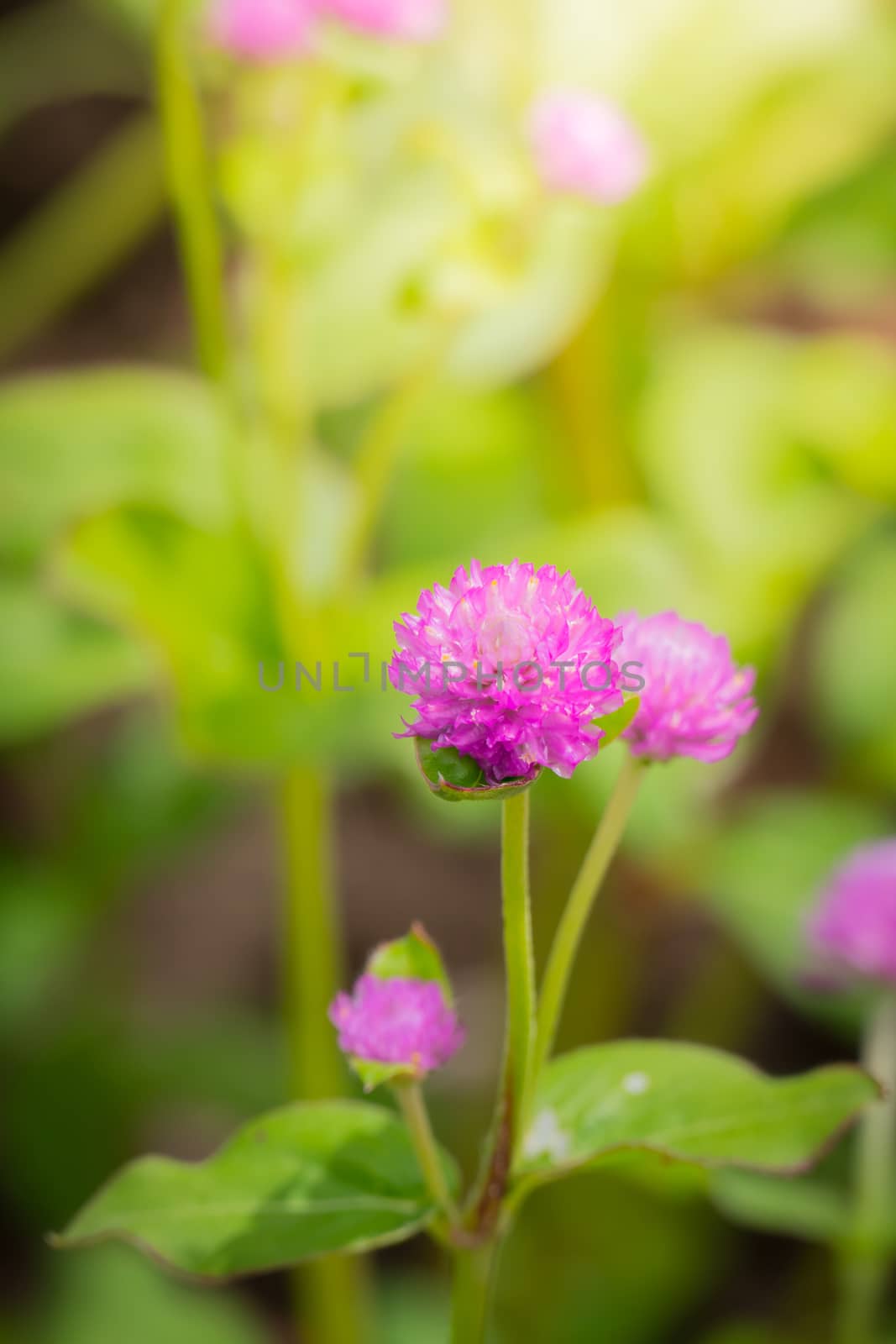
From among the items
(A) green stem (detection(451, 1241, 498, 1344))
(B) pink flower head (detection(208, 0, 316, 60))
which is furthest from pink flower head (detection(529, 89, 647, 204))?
(A) green stem (detection(451, 1241, 498, 1344))

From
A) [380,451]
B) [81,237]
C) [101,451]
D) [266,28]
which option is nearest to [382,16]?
[266,28]

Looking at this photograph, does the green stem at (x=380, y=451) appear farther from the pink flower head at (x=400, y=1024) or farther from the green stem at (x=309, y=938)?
the pink flower head at (x=400, y=1024)

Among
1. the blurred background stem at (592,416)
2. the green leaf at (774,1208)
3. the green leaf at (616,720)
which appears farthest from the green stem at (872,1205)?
the blurred background stem at (592,416)

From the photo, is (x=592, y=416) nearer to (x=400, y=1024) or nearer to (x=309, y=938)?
(x=309, y=938)

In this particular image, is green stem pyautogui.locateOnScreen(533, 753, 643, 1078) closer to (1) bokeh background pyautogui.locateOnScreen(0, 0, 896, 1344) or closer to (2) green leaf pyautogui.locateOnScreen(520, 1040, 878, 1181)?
(2) green leaf pyautogui.locateOnScreen(520, 1040, 878, 1181)

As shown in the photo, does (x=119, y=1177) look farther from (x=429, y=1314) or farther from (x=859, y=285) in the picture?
(x=859, y=285)

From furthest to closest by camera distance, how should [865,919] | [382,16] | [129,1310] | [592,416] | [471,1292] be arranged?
1. [592,416]
2. [129,1310]
3. [382,16]
4. [865,919]
5. [471,1292]
